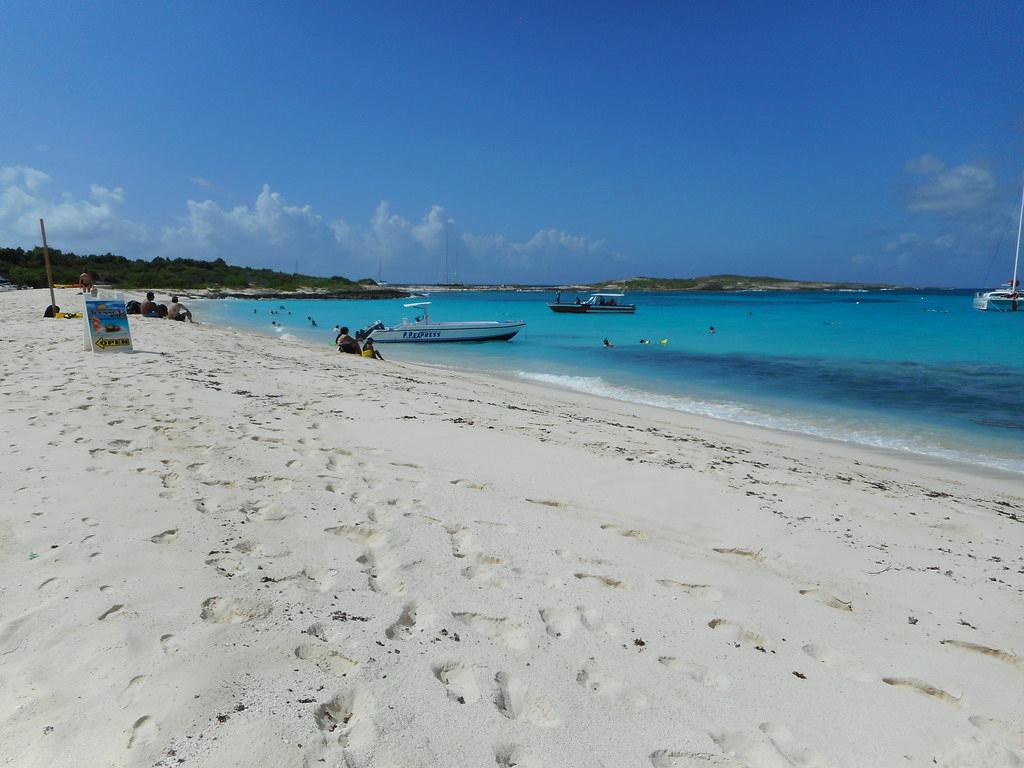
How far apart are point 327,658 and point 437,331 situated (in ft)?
83.1

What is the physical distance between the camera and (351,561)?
3.61 metres

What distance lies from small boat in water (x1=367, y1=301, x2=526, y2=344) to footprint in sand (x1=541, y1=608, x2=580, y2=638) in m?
23.6

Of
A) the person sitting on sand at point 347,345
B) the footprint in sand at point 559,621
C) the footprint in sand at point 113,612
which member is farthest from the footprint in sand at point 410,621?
the person sitting on sand at point 347,345

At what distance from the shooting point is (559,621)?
124 inches

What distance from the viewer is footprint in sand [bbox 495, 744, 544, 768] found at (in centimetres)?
216

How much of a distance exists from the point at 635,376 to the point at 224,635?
1739cm

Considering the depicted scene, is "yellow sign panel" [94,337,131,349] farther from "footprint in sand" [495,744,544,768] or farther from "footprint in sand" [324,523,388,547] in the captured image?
"footprint in sand" [495,744,544,768]

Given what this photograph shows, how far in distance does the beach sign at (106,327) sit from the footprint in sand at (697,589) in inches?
473

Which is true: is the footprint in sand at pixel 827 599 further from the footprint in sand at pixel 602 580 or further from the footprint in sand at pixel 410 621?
the footprint in sand at pixel 410 621

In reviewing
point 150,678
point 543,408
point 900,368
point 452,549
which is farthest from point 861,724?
point 900,368

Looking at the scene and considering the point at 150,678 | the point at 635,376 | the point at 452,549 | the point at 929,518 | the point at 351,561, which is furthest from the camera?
the point at 635,376

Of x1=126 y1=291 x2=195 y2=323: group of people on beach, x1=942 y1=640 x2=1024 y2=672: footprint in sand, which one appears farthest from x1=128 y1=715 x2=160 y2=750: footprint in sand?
x1=126 y1=291 x2=195 y2=323: group of people on beach

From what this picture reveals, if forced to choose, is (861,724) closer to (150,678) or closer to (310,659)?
(310,659)

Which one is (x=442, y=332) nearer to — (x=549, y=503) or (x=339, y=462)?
(x=339, y=462)
